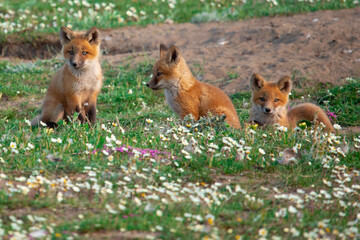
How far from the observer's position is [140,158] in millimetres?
4809

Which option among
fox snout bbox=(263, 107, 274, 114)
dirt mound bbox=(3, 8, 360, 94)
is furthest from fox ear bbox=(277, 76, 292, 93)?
dirt mound bbox=(3, 8, 360, 94)

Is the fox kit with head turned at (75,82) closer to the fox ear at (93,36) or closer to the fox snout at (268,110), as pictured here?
the fox ear at (93,36)

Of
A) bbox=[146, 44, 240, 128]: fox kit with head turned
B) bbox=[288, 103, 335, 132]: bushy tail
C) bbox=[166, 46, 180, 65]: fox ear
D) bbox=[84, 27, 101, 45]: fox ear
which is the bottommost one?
bbox=[288, 103, 335, 132]: bushy tail

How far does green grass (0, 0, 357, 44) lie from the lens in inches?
494

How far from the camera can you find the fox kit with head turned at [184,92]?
716 centimetres

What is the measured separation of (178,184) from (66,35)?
4.01 metres

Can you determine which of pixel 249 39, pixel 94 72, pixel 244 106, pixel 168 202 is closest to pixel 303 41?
pixel 249 39

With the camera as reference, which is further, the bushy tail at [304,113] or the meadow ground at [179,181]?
the bushy tail at [304,113]

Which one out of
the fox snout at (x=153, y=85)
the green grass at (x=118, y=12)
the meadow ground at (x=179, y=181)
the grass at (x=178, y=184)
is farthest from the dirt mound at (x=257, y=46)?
the grass at (x=178, y=184)

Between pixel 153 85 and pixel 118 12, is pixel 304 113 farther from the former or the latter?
pixel 118 12

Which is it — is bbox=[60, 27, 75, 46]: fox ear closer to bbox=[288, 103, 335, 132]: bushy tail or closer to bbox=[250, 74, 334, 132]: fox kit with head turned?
bbox=[250, 74, 334, 132]: fox kit with head turned

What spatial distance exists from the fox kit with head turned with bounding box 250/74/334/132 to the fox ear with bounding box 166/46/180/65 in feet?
4.05

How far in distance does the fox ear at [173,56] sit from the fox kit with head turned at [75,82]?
1.12 metres

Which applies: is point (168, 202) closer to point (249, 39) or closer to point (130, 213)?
point (130, 213)
